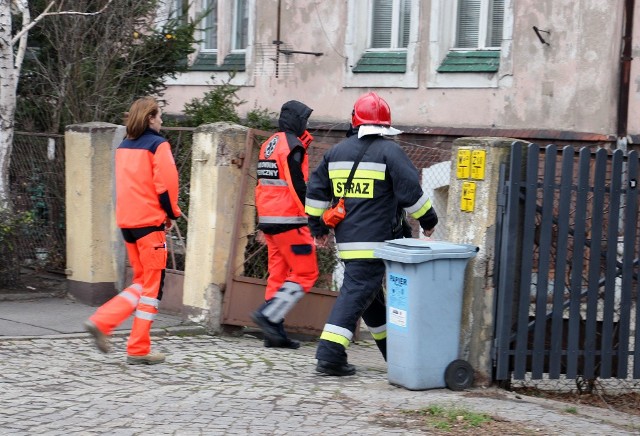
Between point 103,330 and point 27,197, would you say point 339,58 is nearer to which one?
point 27,197

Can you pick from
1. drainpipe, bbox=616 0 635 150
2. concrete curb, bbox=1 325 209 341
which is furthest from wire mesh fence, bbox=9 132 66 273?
drainpipe, bbox=616 0 635 150

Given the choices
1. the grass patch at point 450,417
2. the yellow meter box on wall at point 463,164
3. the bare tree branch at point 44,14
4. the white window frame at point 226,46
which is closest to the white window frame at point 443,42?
the white window frame at point 226,46

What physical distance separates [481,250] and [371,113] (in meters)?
1.19

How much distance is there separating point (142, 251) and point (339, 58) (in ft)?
29.6

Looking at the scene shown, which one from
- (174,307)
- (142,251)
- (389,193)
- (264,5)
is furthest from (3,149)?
(264,5)

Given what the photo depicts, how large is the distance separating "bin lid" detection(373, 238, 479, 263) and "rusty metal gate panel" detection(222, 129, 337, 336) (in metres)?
2.16

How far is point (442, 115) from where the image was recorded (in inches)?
604

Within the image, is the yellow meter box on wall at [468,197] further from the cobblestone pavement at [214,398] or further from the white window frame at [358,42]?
the white window frame at [358,42]

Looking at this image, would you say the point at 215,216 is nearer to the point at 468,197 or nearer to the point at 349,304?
the point at 349,304

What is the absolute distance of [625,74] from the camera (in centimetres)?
1319

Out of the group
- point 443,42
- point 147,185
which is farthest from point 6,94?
point 443,42

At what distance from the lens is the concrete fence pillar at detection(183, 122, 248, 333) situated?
9.77 m

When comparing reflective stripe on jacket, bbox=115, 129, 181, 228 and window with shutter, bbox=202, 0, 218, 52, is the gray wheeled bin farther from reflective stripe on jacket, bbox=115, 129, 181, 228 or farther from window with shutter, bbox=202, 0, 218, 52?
window with shutter, bbox=202, 0, 218, 52

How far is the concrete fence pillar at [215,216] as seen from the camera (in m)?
9.77
